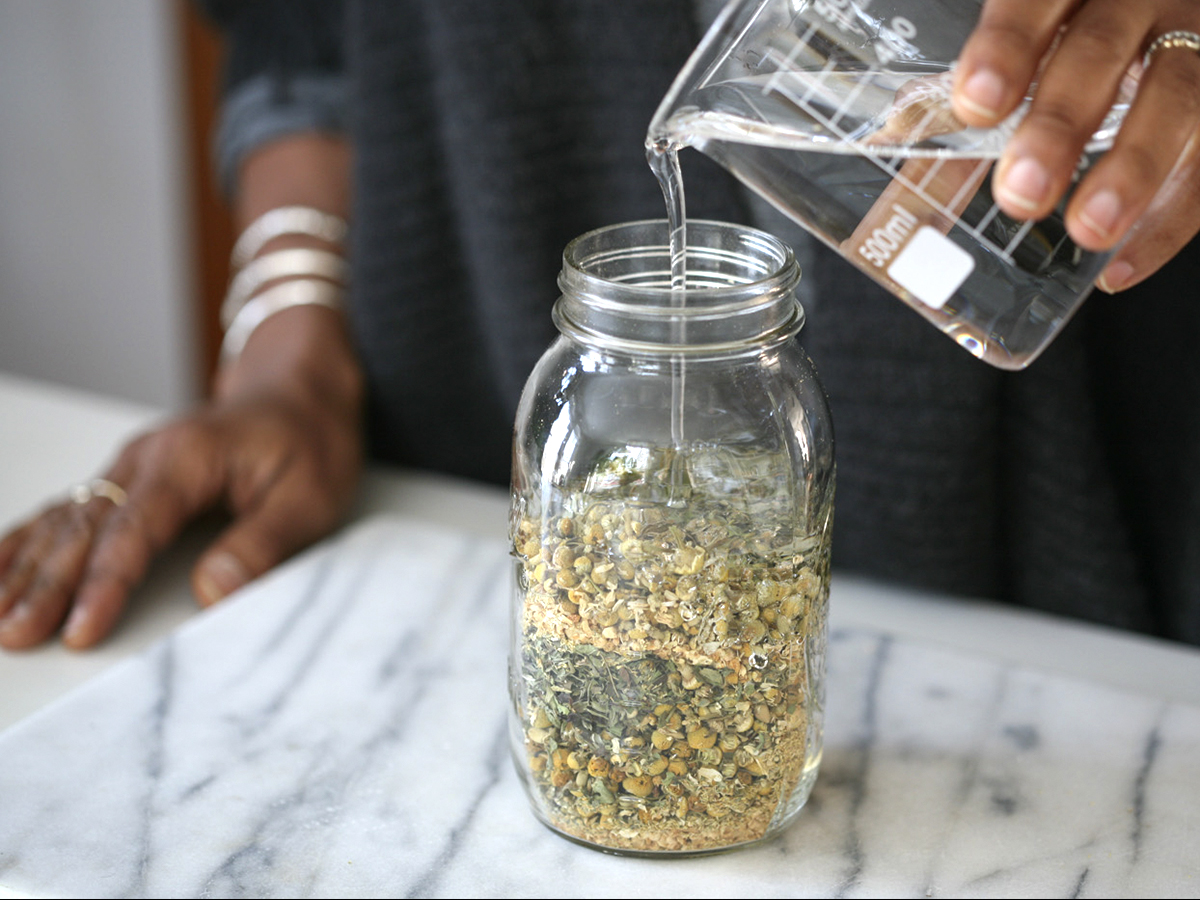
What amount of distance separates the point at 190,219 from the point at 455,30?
1644 millimetres

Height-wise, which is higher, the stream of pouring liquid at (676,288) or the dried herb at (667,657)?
the stream of pouring liquid at (676,288)

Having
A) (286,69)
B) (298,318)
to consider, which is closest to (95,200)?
(286,69)

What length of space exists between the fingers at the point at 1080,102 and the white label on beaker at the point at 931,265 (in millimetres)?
51

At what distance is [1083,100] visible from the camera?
49cm

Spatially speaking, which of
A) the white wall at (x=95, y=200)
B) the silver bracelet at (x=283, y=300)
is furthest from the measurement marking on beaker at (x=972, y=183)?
the white wall at (x=95, y=200)

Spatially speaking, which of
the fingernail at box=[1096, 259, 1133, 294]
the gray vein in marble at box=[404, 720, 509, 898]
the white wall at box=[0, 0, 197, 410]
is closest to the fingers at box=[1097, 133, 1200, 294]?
the fingernail at box=[1096, 259, 1133, 294]

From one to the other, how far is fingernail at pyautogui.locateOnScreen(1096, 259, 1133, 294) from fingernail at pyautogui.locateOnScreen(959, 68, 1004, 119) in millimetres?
162

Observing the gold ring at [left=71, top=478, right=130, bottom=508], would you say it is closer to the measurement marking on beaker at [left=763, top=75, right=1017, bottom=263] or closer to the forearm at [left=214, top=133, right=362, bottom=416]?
the forearm at [left=214, top=133, right=362, bottom=416]

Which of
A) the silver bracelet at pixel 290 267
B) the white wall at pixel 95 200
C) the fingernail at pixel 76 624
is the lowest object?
the white wall at pixel 95 200

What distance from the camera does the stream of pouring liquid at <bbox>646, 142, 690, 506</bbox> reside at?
574 millimetres

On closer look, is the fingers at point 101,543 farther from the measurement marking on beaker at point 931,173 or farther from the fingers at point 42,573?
the measurement marking on beaker at point 931,173

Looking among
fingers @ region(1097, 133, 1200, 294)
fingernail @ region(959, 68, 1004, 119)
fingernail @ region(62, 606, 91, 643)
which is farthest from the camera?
fingernail @ region(62, 606, 91, 643)

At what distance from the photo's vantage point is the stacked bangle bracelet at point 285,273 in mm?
1230

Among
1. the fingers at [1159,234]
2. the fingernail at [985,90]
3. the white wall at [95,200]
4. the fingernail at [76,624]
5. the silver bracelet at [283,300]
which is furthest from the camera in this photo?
the white wall at [95,200]
